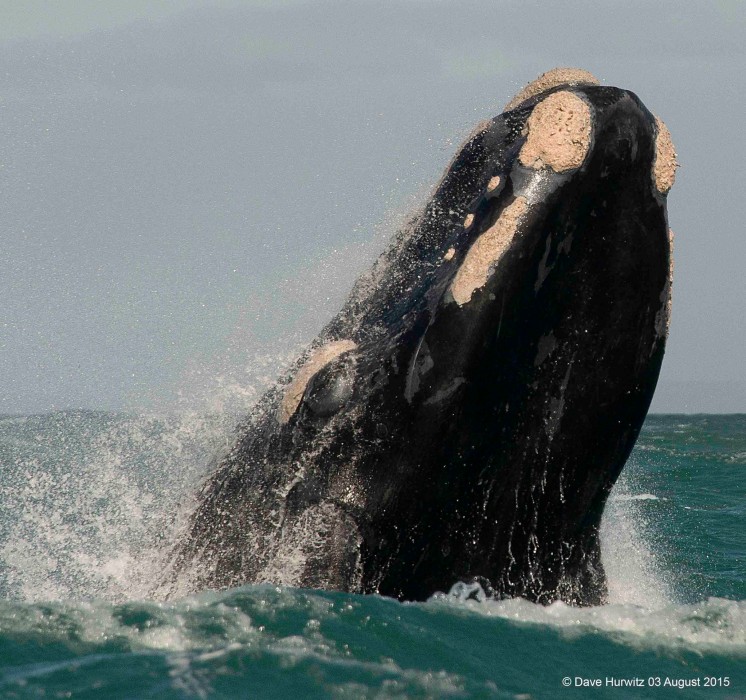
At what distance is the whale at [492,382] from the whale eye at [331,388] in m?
0.01

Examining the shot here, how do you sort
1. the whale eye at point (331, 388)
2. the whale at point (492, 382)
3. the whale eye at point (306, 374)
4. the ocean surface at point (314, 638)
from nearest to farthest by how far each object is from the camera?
the ocean surface at point (314, 638) → the whale at point (492, 382) → the whale eye at point (331, 388) → the whale eye at point (306, 374)

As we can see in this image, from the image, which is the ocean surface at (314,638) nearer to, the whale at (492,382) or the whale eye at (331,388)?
the whale at (492,382)

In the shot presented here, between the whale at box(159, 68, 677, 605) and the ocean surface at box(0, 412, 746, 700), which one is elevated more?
the whale at box(159, 68, 677, 605)

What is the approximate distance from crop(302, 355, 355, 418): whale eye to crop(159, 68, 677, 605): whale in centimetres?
1

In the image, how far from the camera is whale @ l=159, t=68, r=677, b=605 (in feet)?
17.0

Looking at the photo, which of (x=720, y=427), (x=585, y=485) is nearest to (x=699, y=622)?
(x=585, y=485)

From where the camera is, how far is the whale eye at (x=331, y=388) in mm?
5461

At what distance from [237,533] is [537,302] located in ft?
6.89

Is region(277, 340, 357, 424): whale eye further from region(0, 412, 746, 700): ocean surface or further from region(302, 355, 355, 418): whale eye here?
region(0, 412, 746, 700): ocean surface

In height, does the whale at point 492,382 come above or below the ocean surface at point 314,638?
above

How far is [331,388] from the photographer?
550cm

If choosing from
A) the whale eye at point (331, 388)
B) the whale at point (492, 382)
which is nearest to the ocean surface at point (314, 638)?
the whale at point (492, 382)

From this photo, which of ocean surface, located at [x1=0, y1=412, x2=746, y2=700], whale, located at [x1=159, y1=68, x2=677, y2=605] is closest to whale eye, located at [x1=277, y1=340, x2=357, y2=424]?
whale, located at [x1=159, y1=68, x2=677, y2=605]

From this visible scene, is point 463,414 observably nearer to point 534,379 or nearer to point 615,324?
point 534,379
